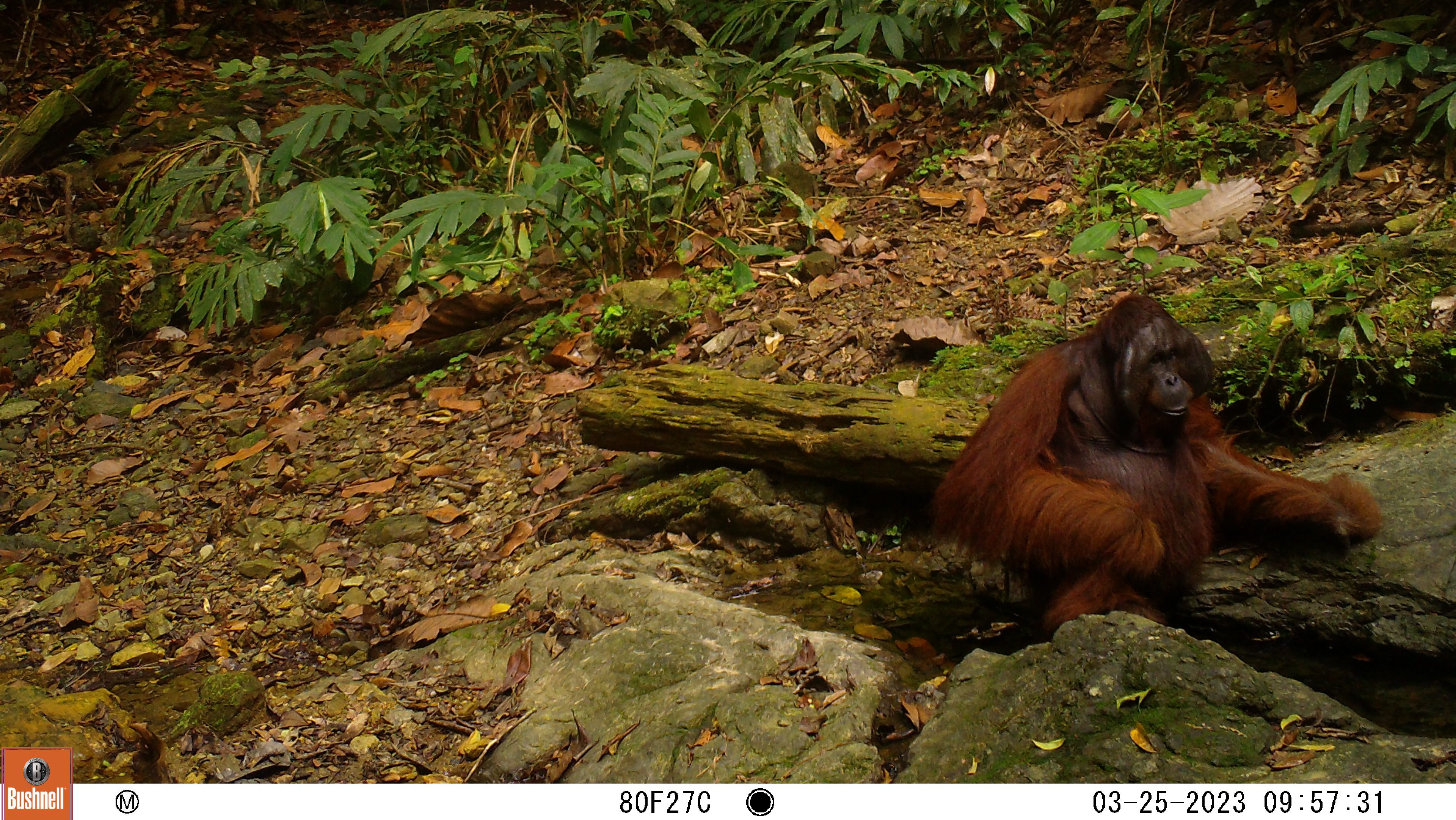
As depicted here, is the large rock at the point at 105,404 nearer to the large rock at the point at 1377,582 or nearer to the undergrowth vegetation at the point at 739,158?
the undergrowth vegetation at the point at 739,158

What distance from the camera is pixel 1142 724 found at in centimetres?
242

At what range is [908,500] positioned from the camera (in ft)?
13.6

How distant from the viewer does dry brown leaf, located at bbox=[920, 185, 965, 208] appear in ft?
20.2

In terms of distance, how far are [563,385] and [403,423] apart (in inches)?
37.2

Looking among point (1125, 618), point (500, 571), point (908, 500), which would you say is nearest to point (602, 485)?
point (500, 571)

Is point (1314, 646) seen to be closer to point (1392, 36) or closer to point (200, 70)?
point (1392, 36)

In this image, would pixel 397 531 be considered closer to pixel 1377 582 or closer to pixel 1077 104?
pixel 1377 582

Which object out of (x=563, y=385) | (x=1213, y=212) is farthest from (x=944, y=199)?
(x=563, y=385)

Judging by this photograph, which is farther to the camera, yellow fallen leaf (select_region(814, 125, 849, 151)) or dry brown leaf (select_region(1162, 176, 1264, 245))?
yellow fallen leaf (select_region(814, 125, 849, 151))

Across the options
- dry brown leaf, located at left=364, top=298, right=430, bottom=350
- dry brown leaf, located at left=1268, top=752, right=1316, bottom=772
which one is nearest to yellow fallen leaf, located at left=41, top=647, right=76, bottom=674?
dry brown leaf, located at left=364, top=298, right=430, bottom=350

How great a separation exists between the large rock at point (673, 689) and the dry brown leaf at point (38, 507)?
3.09 m

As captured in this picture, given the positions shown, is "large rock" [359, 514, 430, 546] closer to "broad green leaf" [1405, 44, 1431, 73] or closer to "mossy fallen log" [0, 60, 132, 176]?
"broad green leaf" [1405, 44, 1431, 73]

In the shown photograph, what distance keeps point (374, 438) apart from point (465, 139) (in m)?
2.34
